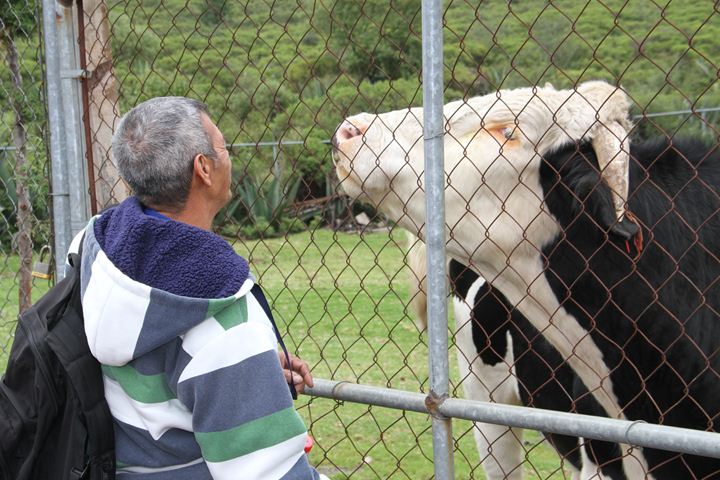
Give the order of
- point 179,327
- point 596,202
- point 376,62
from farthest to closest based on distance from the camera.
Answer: point 376,62
point 596,202
point 179,327

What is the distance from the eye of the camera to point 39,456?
1874 mm

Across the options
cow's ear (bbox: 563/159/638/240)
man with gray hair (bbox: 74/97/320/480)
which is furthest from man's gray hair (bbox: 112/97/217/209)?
cow's ear (bbox: 563/159/638/240)

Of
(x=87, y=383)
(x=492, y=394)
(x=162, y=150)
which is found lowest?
(x=492, y=394)

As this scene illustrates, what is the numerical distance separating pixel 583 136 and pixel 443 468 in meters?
1.06

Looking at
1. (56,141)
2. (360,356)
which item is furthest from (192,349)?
(360,356)

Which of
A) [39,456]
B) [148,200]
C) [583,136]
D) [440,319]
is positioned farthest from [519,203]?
[39,456]

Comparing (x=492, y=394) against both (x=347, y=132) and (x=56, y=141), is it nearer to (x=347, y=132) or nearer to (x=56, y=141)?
(x=347, y=132)

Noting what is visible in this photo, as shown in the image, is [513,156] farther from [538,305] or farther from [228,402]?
[228,402]

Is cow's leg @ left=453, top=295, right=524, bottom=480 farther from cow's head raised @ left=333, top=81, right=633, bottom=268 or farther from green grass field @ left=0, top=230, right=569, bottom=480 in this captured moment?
cow's head raised @ left=333, top=81, right=633, bottom=268

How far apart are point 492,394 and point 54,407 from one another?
285 cm

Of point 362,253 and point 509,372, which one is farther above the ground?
point 509,372

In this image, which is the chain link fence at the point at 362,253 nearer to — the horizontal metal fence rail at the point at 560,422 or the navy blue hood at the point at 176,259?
the horizontal metal fence rail at the point at 560,422

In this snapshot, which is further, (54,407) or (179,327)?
(54,407)

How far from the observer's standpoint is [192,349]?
1.71 m
